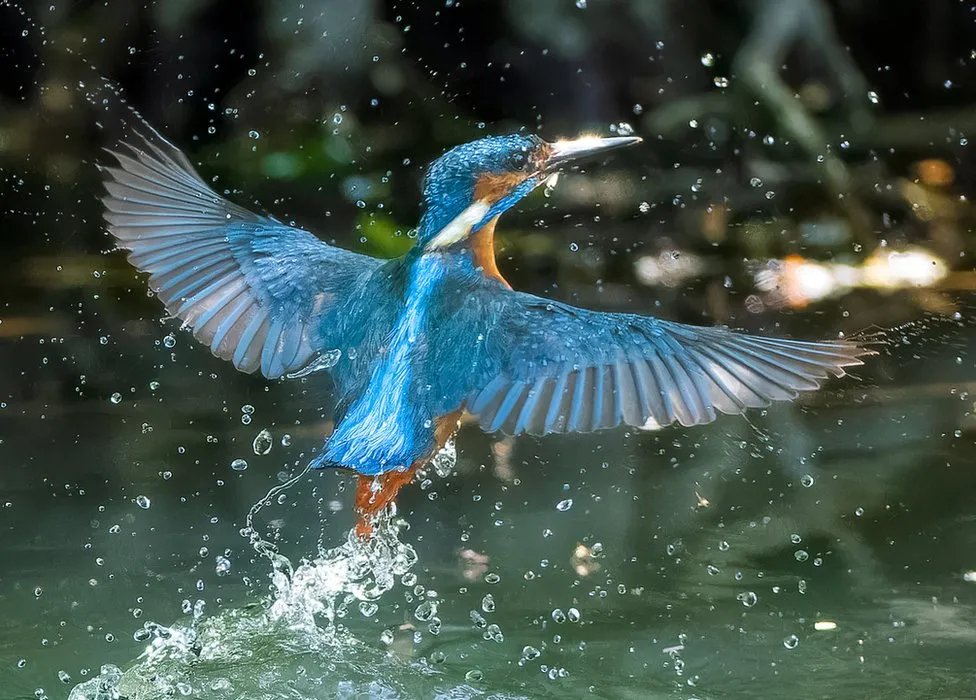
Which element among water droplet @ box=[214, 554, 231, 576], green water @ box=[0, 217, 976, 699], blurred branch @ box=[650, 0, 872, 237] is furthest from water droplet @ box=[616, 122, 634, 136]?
water droplet @ box=[214, 554, 231, 576]

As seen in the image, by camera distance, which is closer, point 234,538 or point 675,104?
point 234,538

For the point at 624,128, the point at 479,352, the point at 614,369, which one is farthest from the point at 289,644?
the point at 624,128

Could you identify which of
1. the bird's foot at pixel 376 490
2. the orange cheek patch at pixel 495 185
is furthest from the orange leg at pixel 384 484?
the orange cheek patch at pixel 495 185

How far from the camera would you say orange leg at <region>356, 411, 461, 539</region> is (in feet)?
8.07

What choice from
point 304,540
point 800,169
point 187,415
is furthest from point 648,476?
point 800,169

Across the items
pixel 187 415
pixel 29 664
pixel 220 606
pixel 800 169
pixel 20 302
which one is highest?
pixel 800 169

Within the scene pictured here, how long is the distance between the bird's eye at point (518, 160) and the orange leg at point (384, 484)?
0.47 m

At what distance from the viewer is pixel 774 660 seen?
2.46 meters

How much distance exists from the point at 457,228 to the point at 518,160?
0.59 ft

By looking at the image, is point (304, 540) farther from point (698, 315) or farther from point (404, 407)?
point (698, 315)

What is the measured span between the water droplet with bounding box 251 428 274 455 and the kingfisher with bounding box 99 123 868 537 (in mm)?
1128

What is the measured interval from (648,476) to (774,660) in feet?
3.54

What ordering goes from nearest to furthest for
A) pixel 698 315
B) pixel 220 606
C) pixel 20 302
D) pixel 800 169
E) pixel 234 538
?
pixel 220 606 < pixel 234 538 < pixel 698 315 < pixel 20 302 < pixel 800 169

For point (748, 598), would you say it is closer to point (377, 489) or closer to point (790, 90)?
point (377, 489)
